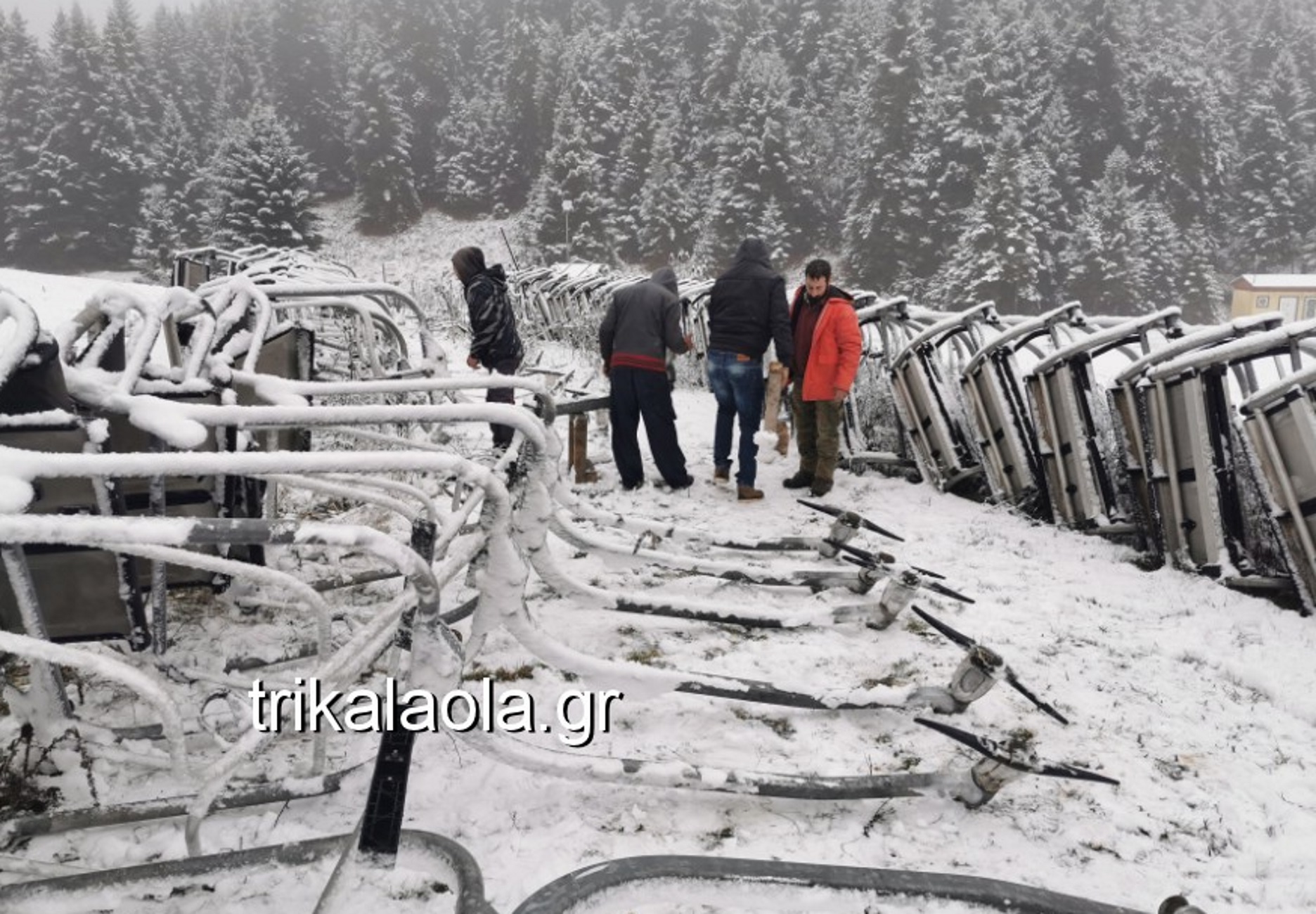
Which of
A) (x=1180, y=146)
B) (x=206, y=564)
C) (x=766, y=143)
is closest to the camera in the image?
(x=206, y=564)

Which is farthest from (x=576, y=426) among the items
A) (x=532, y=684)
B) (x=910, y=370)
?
(x=532, y=684)

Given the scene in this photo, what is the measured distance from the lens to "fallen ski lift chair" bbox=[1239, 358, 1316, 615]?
3.65 meters

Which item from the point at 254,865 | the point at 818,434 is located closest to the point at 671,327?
the point at 818,434

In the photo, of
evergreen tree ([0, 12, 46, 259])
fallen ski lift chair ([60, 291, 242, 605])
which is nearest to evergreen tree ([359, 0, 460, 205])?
evergreen tree ([0, 12, 46, 259])

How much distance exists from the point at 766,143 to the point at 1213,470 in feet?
144

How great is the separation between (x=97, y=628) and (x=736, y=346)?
465 centimetres

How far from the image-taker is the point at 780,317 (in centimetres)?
608

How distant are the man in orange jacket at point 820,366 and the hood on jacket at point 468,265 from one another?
8.81 ft

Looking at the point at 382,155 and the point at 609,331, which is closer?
the point at 609,331

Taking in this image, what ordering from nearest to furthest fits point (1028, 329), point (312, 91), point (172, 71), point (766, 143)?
point (1028, 329) < point (766, 143) < point (312, 91) < point (172, 71)

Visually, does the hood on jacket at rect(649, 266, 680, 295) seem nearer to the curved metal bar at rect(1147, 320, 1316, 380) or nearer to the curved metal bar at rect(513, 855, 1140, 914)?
the curved metal bar at rect(1147, 320, 1316, 380)

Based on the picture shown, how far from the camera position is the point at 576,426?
20.9ft

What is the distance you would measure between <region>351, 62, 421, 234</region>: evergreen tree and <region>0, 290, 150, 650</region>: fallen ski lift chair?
5953 cm

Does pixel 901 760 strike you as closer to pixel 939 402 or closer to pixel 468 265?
pixel 939 402
